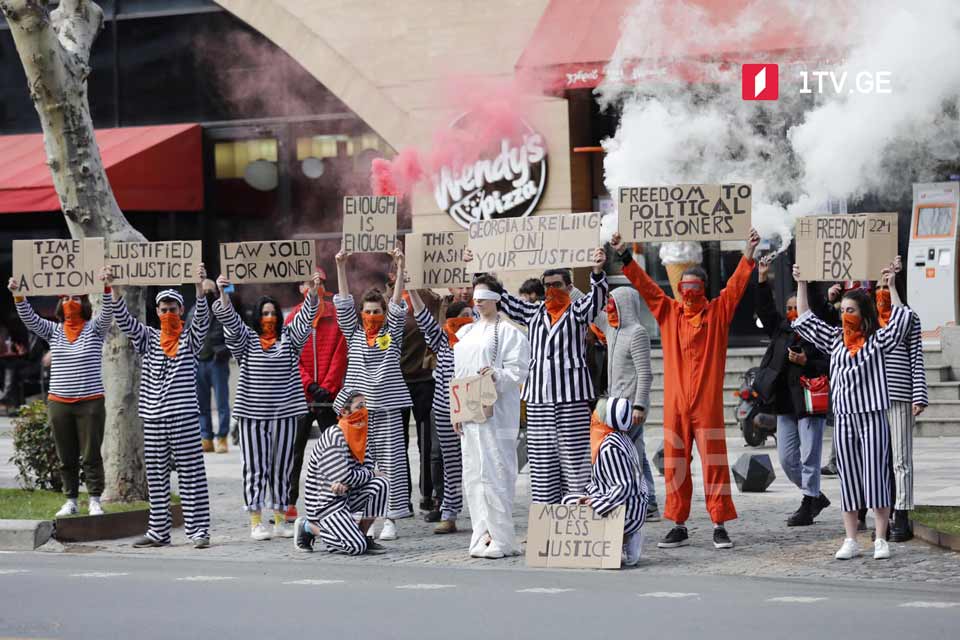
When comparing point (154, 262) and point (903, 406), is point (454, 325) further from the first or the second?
point (903, 406)

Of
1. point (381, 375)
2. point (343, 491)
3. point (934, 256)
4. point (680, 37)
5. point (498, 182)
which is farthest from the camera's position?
point (498, 182)

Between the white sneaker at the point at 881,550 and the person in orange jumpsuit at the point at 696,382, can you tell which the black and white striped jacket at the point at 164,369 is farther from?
the white sneaker at the point at 881,550

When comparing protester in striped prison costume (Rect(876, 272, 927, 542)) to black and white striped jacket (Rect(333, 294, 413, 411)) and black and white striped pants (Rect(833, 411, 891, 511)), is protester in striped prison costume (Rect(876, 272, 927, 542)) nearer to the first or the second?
black and white striped pants (Rect(833, 411, 891, 511))

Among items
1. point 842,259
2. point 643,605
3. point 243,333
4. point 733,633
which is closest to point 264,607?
point 643,605

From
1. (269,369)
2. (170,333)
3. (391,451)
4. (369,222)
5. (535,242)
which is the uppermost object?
(369,222)

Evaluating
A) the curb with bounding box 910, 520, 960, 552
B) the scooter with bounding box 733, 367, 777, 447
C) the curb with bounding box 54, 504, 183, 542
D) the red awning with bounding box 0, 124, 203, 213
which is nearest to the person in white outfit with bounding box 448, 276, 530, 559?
the curb with bounding box 910, 520, 960, 552

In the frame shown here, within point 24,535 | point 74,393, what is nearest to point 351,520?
point 24,535

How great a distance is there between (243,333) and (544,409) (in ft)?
7.76

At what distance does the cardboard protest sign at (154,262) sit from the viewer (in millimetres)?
11992

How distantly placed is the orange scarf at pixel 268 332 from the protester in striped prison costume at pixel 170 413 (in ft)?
1.62

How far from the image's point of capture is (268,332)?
470 inches

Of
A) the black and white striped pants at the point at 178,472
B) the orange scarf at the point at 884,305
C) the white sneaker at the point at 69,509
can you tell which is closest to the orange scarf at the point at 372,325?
the black and white striped pants at the point at 178,472

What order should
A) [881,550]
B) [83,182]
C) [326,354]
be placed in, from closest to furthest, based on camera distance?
[881,550], [326,354], [83,182]

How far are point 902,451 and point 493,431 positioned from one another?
2.53 meters
